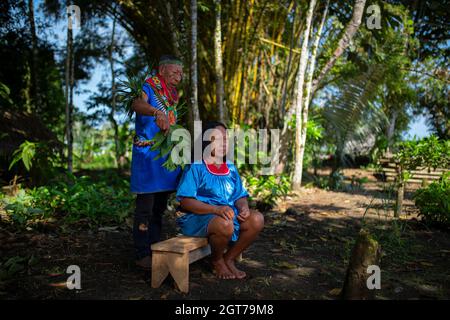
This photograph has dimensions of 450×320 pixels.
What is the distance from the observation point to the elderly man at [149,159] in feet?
9.55

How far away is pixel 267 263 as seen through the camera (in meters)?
3.31

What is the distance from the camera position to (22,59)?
707 cm

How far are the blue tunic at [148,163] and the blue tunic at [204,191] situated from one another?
0.66 ft

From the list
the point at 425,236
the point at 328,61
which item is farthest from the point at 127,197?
the point at 328,61

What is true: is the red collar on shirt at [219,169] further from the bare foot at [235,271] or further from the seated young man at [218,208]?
the bare foot at [235,271]

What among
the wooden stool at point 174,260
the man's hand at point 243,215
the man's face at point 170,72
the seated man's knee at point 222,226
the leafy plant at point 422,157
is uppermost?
the man's face at point 170,72

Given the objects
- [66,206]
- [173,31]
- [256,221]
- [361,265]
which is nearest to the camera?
[361,265]

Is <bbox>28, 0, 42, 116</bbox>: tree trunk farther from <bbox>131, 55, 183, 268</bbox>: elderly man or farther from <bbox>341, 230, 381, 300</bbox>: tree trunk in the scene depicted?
<bbox>341, 230, 381, 300</bbox>: tree trunk

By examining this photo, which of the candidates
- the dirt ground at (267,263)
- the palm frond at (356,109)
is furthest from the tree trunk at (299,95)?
the dirt ground at (267,263)

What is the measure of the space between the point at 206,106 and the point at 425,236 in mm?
4450

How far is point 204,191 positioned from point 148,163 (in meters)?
0.47

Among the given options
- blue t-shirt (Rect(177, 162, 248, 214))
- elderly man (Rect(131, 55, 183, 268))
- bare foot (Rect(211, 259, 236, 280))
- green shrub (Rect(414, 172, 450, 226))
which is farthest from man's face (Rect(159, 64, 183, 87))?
green shrub (Rect(414, 172, 450, 226))

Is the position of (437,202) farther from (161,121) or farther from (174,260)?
(161,121)

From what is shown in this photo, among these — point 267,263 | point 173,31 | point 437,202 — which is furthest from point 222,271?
point 173,31
